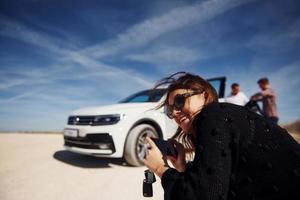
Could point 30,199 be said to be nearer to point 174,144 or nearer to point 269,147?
point 174,144

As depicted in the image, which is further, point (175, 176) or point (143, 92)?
point (143, 92)

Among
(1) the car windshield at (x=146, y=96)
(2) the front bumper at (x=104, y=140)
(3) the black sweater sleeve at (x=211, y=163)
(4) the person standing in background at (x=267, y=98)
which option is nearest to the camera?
(3) the black sweater sleeve at (x=211, y=163)

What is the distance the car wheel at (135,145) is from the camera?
5.01 meters

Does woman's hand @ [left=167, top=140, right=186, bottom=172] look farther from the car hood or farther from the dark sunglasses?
the car hood

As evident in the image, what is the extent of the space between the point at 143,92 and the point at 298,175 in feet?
18.6

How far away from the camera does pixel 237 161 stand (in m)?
1.16

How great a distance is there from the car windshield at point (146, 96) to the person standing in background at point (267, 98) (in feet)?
8.16

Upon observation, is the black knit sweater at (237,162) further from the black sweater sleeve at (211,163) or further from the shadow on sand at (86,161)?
the shadow on sand at (86,161)

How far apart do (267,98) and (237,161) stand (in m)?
6.03

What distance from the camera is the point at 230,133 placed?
1117mm

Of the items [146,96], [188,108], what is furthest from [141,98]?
[188,108]

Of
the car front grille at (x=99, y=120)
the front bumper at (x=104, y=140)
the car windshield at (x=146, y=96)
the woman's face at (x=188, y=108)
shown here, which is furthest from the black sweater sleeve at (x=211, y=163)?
the car windshield at (x=146, y=96)

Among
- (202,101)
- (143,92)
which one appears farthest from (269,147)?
(143,92)

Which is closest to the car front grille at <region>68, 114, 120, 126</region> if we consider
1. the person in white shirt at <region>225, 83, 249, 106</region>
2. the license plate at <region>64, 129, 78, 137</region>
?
the license plate at <region>64, 129, 78, 137</region>
